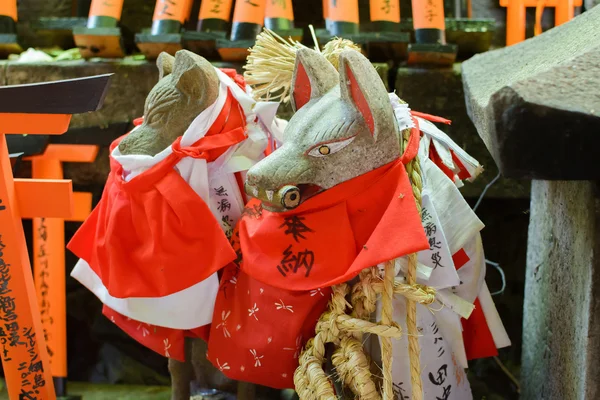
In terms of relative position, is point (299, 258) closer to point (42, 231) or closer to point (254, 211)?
point (254, 211)

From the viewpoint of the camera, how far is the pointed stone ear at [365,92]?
1347 millimetres

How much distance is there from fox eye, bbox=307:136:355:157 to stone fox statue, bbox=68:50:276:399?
37cm

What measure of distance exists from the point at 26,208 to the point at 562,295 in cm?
141

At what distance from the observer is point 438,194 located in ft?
5.09

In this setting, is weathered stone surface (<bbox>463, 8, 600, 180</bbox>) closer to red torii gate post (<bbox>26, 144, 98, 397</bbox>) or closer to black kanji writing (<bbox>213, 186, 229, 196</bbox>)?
black kanji writing (<bbox>213, 186, 229, 196</bbox>)

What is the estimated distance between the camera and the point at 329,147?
4.61ft

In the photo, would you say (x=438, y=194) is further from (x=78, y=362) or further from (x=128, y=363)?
(x=78, y=362)

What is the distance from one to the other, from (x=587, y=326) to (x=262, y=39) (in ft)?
3.43

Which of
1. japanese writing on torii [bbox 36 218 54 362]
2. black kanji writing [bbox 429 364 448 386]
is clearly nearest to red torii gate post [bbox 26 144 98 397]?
japanese writing on torii [bbox 36 218 54 362]

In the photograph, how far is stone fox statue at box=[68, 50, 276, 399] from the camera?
1632 mm

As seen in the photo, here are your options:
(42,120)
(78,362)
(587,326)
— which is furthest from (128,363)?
(587,326)

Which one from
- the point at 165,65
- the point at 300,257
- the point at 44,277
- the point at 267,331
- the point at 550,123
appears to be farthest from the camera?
the point at 44,277

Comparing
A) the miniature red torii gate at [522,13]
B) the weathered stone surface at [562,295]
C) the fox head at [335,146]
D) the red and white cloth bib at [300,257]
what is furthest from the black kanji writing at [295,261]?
the miniature red torii gate at [522,13]

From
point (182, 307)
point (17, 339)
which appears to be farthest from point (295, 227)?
point (17, 339)
